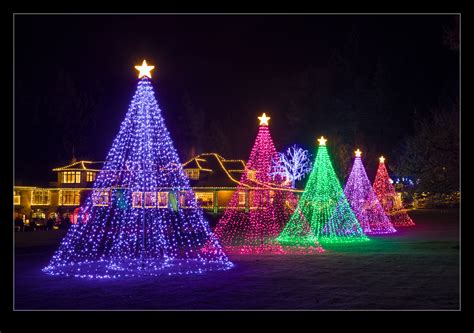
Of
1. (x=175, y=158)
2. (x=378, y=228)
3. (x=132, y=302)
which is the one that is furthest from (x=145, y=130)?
(x=378, y=228)

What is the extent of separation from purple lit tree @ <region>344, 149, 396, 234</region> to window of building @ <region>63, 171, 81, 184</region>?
28401 mm

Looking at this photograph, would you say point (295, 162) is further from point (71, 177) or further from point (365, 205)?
point (365, 205)

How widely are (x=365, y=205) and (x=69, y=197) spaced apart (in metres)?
29.5

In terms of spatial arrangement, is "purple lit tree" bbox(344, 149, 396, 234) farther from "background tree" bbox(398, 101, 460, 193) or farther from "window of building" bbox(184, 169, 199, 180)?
"window of building" bbox(184, 169, 199, 180)

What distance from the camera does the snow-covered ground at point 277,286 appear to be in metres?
12.3

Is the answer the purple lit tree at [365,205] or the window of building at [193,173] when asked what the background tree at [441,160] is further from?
the window of building at [193,173]

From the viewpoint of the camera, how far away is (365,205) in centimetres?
3534

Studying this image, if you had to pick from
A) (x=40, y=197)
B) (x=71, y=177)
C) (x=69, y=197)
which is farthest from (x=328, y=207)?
(x=40, y=197)

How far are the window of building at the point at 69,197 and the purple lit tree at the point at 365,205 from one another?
1104 inches

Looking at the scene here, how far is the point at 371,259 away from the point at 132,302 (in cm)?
995

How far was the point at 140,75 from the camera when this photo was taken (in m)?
17.6

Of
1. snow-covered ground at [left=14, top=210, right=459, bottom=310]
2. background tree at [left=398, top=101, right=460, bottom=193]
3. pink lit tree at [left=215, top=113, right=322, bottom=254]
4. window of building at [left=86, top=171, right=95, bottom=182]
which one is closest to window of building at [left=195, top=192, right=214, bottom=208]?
window of building at [left=86, top=171, right=95, bottom=182]

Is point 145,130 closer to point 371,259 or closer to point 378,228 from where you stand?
point 371,259

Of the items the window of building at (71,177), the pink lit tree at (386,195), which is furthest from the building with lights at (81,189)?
the pink lit tree at (386,195)
